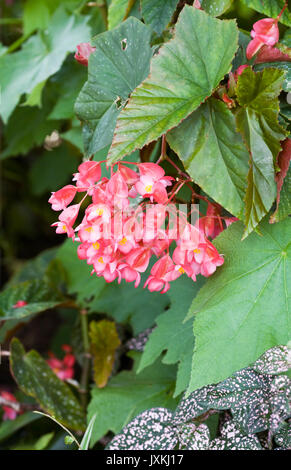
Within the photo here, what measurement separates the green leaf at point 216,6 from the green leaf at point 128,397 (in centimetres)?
75

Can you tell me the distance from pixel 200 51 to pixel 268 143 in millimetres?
172

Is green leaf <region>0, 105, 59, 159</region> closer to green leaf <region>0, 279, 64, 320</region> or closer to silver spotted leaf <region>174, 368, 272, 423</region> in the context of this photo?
green leaf <region>0, 279, 64, 320</region>

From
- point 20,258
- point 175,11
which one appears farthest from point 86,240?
point 20,258

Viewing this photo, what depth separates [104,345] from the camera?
4.22 feet

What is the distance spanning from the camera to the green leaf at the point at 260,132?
744 mm

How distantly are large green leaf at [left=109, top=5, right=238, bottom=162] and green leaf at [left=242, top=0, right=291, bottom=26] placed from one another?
0.11 meters

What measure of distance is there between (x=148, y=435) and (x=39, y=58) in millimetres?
914

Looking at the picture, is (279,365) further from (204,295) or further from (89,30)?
(89,30)

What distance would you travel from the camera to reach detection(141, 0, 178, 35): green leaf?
0.88m

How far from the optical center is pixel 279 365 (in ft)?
2.46

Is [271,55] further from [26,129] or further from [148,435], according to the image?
[26,129]

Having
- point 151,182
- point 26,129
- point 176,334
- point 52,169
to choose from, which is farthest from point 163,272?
point 52,169

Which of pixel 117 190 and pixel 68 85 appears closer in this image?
pixel 117 190

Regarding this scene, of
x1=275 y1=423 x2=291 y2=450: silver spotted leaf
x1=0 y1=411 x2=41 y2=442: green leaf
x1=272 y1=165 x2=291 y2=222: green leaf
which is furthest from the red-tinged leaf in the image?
x1=0 y1=411 x2=41 y2=442: green leaf
